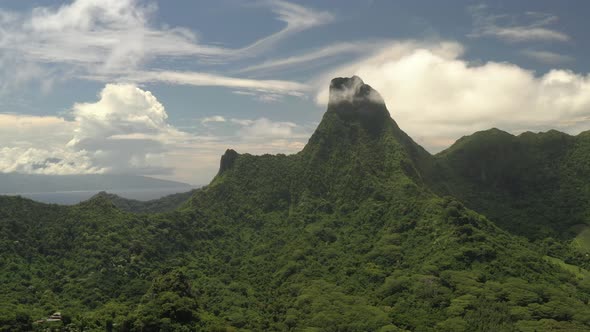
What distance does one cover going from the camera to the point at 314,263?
449ft

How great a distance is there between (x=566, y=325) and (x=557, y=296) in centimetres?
1303

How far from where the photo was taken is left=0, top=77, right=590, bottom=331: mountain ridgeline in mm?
93625

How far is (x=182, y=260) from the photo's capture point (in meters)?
148

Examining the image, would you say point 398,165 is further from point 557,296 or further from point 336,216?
point 557,296

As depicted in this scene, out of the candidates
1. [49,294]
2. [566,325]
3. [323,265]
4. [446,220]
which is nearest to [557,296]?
[566,325]

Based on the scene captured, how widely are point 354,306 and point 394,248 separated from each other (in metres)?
38.1

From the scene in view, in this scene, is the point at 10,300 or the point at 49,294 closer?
the point at 10,300

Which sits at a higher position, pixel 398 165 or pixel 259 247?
pixel 398 165

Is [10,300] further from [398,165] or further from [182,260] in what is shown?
[398,165]

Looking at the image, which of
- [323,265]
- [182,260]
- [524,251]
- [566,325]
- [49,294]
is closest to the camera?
[566,325]

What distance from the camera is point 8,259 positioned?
11888 centimetres

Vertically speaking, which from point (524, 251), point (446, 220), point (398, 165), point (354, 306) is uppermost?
point (398, 165)

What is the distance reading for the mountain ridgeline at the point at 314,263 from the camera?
307 ft

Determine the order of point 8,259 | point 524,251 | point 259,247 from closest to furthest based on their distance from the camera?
1. point 8,259
2. point 524,251
3. point 259,247
